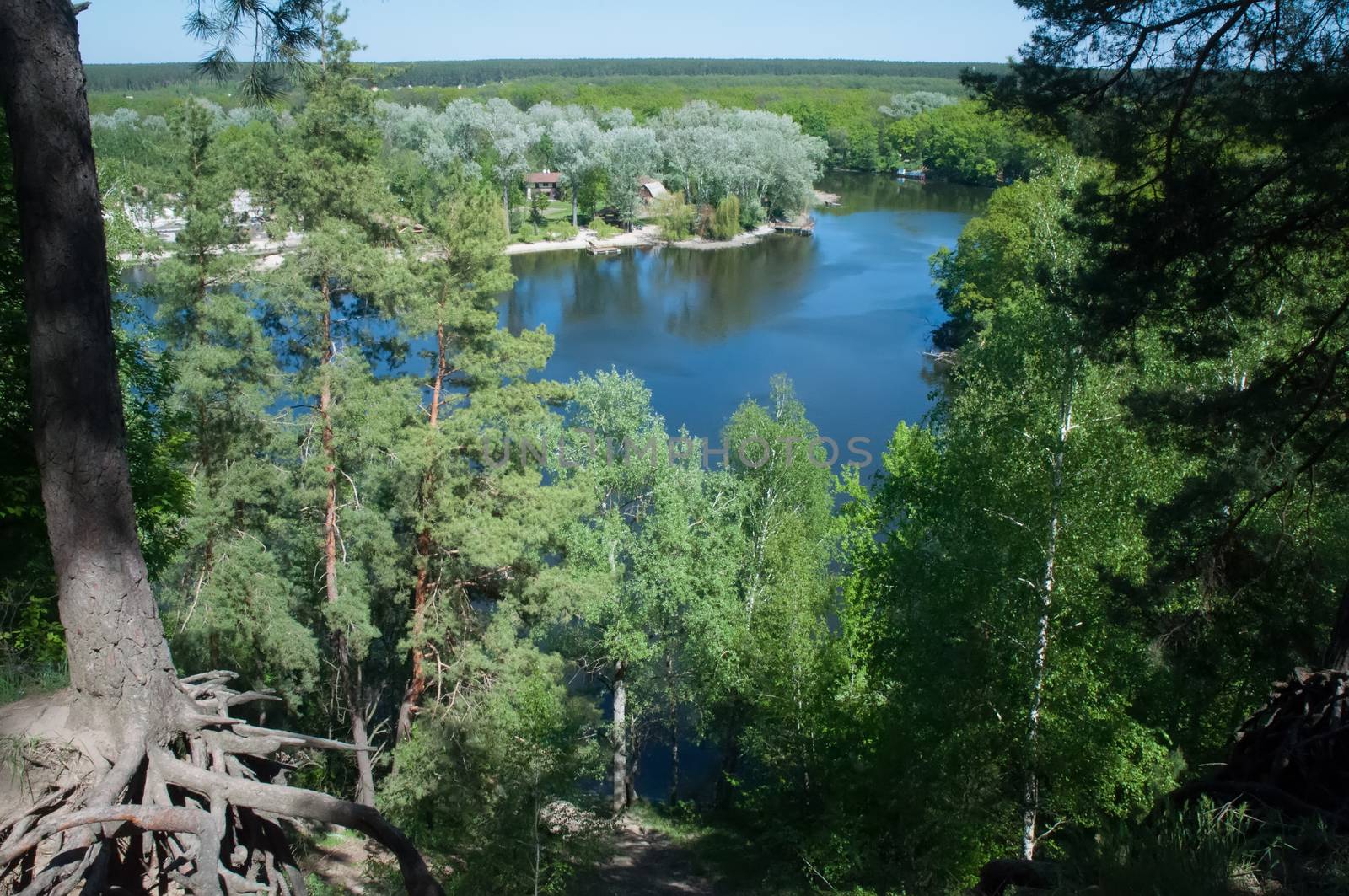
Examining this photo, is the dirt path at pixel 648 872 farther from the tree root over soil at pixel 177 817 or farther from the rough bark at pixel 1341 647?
the rough bark at pixel 1341 647

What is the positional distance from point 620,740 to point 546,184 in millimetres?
49893

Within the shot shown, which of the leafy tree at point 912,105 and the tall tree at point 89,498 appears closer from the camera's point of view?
the tall tree at point 89,498

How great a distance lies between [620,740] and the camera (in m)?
13.1

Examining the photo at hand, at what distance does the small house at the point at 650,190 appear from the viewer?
171 ft

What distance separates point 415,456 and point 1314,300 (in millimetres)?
8135

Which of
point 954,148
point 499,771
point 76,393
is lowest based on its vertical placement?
point 499,771

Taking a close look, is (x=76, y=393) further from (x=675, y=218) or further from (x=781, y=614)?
(x=675, y=218)

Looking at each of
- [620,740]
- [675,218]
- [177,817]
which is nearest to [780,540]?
[620,740]

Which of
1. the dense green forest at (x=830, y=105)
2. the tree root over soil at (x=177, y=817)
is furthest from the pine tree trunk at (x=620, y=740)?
the tree root over soil at (x=177, y=817)

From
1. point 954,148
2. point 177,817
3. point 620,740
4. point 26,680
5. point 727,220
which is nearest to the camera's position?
point 177,817

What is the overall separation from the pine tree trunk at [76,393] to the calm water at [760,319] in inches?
745

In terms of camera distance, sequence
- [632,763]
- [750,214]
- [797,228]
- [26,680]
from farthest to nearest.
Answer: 1. [797,228]
2. [750,214]
3. [632,763]
4. [26,680]

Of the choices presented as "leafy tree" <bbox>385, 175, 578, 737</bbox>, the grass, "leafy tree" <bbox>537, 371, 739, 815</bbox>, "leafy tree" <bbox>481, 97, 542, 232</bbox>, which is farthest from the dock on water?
the grass

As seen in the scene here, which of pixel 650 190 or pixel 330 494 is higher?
pixel 650 190
